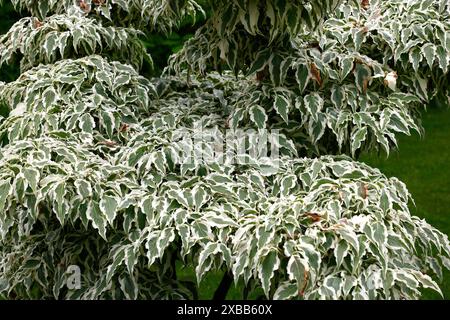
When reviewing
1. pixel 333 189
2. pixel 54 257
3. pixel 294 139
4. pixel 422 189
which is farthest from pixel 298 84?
pixel 422 189

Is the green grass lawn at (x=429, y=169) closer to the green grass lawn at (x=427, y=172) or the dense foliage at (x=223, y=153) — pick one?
the green grass lawn at (x=427, y=172)

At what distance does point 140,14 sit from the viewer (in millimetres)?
3783

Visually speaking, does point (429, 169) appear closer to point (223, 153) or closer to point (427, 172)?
point (427, 172)

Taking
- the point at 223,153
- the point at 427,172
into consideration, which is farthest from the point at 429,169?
the point at 223,153

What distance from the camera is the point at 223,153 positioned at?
2998mm

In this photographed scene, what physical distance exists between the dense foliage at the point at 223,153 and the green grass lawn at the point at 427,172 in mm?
2289

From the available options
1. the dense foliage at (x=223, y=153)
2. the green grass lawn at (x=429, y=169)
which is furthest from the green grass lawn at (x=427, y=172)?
the dense foliage at (x=223, y=153)

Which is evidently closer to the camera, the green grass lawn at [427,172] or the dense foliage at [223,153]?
the dense foliage at [223,153]

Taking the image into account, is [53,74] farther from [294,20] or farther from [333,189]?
[333,189]

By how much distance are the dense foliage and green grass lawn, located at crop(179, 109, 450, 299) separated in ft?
7.51

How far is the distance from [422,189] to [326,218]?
16.3ft

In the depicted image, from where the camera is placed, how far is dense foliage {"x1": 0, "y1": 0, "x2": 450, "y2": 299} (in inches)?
98.8

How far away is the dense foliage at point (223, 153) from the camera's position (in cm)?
251

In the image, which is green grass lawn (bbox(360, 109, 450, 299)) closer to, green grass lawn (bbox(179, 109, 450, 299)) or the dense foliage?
green grass lawn (bbox(179, 109, 450, 299))
